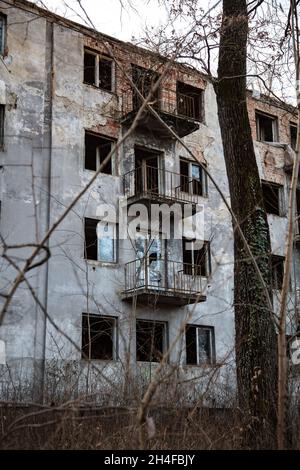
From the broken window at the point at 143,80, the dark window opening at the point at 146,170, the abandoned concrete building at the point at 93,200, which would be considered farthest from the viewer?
the dark window opening at the point at 146,170

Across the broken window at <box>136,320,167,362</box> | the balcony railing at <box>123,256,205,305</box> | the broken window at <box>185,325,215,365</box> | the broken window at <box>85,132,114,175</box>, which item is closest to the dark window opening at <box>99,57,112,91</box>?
the broken window at <box>85,132,114,175</box>

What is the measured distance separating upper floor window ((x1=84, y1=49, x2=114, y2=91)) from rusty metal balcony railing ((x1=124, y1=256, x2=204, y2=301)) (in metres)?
5.67

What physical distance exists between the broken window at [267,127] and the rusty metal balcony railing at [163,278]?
7019 millimetres

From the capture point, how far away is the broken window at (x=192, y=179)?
18.9 meters

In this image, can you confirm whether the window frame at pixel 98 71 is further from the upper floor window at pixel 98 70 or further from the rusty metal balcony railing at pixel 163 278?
the rusty metal balcony railing at pixel 163 278

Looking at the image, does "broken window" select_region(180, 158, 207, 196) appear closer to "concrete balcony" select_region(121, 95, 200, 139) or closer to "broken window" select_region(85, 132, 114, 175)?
"concrete balcony" select_region(121, 95, 200, 139)

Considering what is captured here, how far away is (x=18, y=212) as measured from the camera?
15039mm

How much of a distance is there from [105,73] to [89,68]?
0.58m

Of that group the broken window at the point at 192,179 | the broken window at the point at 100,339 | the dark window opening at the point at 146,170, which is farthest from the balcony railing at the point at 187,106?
the broken window at the point at 100,339

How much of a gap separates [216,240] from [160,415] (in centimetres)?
1252

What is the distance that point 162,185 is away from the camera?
18.2m

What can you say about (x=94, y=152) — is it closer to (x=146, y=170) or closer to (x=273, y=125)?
(x=146, y=170)

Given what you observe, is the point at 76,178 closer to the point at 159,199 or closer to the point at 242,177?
the point at 159,199
